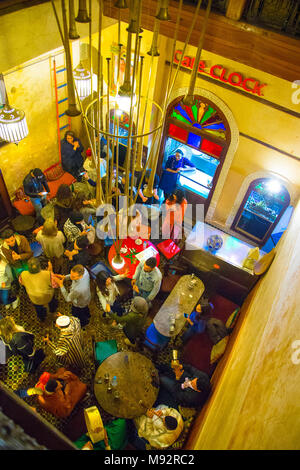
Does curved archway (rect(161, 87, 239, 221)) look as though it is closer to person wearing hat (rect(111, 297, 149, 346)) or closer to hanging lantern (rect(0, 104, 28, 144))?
hanging lantern (rect(0, 104, 28, 144))

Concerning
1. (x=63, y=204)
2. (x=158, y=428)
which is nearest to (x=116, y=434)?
(x=158, y=428)

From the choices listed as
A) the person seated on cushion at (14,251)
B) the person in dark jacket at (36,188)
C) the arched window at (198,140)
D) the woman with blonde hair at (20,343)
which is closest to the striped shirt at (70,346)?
the woman with blonde hair at (20,343)

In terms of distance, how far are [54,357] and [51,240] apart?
81.3 inches

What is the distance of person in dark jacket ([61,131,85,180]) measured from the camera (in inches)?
315

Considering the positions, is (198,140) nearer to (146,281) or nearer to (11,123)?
(146,281)

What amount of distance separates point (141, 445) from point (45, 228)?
12.1ft

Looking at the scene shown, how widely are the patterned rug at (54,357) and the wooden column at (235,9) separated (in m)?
5.05

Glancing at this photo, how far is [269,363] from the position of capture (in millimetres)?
1801

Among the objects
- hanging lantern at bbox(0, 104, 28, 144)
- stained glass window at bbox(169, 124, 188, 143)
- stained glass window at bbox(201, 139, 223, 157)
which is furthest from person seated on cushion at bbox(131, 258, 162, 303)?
stained glass window at bbox(169, 124, 188, 143)

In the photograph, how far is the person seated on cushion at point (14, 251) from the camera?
17.6 feet

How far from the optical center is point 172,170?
26.0 feet

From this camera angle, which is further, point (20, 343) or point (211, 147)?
point (211, 147)

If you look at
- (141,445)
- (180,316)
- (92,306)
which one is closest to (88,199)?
(92,306)
